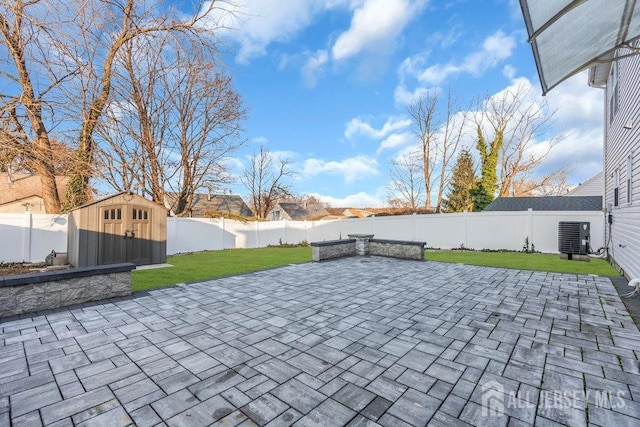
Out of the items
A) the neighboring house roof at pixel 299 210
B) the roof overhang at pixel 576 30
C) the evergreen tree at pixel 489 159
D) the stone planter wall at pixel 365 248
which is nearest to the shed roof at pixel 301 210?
the neighboring house roof at pixel 299 210

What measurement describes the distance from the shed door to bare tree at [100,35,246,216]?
19.6 ft

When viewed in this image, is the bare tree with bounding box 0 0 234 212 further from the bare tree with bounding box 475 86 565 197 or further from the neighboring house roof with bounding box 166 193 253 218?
the bare tree with bounding box 475 86 565 197

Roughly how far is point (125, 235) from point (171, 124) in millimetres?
8523

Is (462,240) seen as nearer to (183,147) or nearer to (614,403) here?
(614,403)

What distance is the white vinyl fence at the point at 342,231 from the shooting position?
28.2 ft

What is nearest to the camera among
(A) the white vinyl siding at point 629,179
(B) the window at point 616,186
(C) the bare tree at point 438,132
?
(A) the white vinyl siding at point 629,179

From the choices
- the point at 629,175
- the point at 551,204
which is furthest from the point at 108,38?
the point at 551,204

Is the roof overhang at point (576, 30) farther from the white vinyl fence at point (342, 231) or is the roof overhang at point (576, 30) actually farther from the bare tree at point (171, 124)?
the bare tree at point (171, 124)

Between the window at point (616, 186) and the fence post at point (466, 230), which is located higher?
the window at point (616, 186)

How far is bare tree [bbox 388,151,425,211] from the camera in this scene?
20.8 metres

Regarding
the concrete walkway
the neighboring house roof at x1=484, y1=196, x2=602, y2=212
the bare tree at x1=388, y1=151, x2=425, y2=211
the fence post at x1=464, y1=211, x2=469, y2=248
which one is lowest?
the concrete walkway

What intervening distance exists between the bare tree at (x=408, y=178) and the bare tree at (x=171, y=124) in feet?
40.2

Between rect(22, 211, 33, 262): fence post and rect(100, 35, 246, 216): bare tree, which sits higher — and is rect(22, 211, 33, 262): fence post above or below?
below

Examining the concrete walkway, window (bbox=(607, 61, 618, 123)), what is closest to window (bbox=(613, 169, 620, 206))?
window (bbox=(607, 61, 618, 123))
